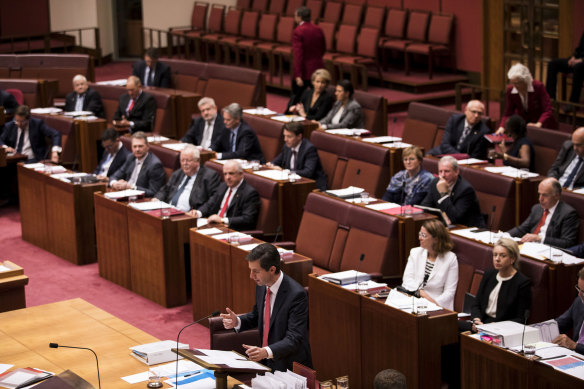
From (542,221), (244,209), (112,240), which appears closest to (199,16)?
(112,240)

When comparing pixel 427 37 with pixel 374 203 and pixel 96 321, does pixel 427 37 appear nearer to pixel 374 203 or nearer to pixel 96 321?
pixel 374 203

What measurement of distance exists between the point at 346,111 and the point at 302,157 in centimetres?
136

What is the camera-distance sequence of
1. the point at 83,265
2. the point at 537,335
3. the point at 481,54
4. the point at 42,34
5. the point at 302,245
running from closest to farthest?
the point at 537,335 → the point at 302,245 → the point at 83,265 → the point at 481,54 → the point at 42,34

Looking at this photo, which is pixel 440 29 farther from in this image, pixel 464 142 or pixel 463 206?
pixel 463 206

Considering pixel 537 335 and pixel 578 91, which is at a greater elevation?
pixel 578 91

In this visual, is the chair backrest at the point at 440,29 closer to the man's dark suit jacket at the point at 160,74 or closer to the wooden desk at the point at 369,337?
the man's dark suit jacket at the point at 160,74

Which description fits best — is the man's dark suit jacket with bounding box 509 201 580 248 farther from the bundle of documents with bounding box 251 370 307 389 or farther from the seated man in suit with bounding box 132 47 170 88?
the seated man in suit with bounding box 132 47 170 88

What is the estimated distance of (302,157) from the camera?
8055 millimetres

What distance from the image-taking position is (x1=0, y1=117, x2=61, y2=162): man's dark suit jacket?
32.3ft

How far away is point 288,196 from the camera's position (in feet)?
24.1

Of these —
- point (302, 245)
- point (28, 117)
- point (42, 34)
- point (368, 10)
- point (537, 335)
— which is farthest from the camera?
point (42, 34)

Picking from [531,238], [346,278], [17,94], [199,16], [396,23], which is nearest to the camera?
[346,278]

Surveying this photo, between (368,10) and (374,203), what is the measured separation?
7.00 m

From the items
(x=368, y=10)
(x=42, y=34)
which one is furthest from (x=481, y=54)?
(x=42, y=34)
